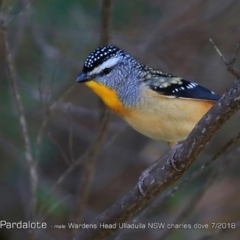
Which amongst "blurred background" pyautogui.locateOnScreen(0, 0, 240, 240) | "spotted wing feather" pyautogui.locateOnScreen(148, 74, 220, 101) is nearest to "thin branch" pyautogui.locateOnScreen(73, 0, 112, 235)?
"spotted wing feather" pyautogui.locateOnScreen(148, 74, 220, 101)

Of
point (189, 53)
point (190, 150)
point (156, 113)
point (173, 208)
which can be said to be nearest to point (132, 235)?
point (173, 208)

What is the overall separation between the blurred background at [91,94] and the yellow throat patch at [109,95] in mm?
1659

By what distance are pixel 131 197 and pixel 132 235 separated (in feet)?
12.4

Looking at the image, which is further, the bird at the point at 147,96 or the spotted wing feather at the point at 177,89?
the spotted wing feather at the point at 177,89

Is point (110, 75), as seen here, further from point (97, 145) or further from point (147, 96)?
point (97, 145)

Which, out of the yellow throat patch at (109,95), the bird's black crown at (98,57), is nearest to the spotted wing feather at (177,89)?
the yellow throat patch at (109,95)

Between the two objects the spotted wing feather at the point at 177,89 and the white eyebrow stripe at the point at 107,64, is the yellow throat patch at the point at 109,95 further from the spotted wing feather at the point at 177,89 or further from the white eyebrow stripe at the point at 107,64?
the spotted wing feather at the point at 177,89

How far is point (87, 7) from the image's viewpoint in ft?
23.7

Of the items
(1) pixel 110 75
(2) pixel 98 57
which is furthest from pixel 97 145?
(2) pixel 98 57

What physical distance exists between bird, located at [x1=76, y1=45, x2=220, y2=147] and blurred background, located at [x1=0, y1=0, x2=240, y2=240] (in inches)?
63.9

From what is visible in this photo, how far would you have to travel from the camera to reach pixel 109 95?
5.00 meters

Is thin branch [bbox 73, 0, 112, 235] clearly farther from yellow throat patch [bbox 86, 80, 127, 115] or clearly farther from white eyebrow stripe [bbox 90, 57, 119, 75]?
white eyebrow stripe [bbox 90, 57, 119, 75]

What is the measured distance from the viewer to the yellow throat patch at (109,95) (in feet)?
16.1

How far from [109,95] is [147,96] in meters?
0.32
